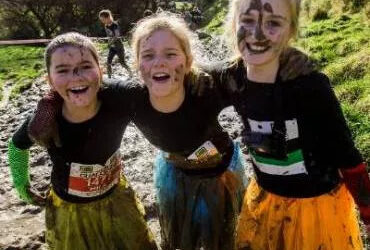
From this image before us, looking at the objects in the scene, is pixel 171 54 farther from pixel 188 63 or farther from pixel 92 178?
pixel 92 178

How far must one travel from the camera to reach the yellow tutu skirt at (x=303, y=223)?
2.59 metres

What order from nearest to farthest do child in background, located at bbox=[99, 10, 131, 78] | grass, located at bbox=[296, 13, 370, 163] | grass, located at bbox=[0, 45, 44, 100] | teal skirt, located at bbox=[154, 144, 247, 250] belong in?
teal skirt, located at bbox=[154, 144, 247, 250]
grass, located at bbox=[296, 13, 370, 163]
child in background, located at bbox=[99, 10, 131, 78]
grass, located at bbox=[0, 45, 44, 100]

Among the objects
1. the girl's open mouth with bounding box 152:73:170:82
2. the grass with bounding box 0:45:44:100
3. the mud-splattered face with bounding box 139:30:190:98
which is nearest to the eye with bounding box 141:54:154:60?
the mud-splattered face with bounding box 139:30:190:98

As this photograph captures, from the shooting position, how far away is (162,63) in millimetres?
2941

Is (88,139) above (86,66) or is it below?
below

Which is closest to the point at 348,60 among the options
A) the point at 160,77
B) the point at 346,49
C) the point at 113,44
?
the point at 346,49

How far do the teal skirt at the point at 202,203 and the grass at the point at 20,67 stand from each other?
907cm

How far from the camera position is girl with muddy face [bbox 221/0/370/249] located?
8.05 feet

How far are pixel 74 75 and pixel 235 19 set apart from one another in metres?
0.98

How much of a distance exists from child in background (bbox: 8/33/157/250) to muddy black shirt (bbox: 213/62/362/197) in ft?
2.80

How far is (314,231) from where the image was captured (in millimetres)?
2617

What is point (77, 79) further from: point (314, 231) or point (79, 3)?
point (79, 3)

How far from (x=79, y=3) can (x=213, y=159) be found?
3007 centimetres

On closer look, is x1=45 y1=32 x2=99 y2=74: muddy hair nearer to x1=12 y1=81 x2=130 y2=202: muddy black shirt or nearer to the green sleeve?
x1=12 y1=81 x2=130 y2=202: muddy black shirt
